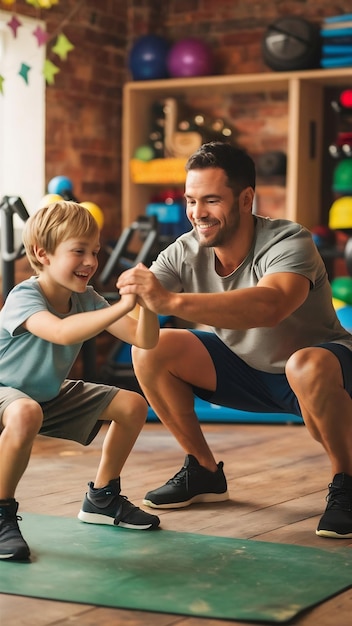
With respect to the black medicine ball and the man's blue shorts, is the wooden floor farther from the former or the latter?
the black medicine ball

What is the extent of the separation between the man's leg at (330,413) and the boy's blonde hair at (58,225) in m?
0.65

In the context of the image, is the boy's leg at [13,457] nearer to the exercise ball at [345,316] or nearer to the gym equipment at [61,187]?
the gym equipment at [61,187]

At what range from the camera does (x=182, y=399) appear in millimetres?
3041

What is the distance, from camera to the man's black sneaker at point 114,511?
2730mm

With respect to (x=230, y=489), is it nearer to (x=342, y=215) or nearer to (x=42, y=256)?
(x=42, y=256)

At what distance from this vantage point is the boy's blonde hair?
98.1 inches

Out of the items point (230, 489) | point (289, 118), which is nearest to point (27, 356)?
point (230, 489)

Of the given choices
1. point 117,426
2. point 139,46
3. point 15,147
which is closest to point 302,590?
point 117,426

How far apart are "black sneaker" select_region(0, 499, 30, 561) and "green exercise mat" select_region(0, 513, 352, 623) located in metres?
0.03

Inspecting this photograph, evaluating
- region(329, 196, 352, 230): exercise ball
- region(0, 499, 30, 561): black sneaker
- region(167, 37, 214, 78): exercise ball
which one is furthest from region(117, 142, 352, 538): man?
region(167, 37, 214, 78): exercise ball

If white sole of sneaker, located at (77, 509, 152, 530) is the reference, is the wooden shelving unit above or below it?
above

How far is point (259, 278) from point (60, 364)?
2.10 feet

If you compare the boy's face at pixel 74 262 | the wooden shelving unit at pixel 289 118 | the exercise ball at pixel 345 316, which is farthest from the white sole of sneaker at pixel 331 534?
the wooden shelving unit at pixel 289 118

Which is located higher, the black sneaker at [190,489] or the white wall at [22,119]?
the white wall at [22,119]
